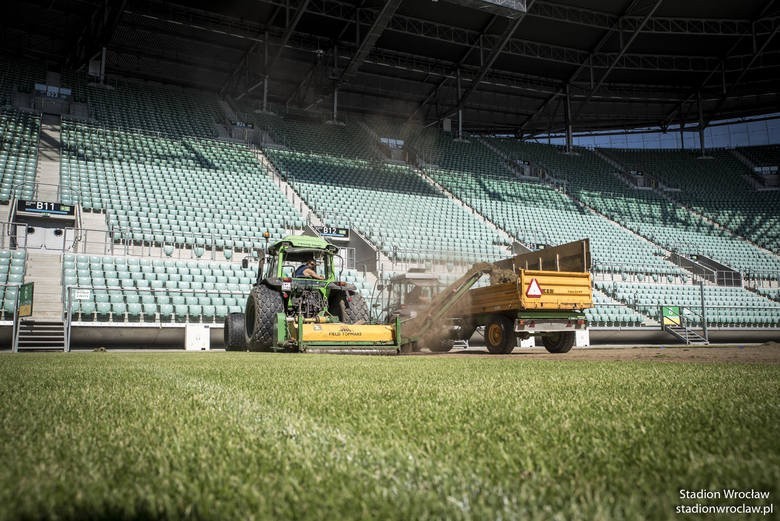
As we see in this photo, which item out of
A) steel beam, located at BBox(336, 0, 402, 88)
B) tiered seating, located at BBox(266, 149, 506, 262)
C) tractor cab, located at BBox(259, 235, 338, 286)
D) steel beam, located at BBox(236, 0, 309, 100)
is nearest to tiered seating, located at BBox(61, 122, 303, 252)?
tiered seating, located at BBox(266, 149, 506, 262)

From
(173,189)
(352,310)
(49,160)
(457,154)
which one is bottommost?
(352,310)

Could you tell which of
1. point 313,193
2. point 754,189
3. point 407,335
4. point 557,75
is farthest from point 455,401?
point 754,189

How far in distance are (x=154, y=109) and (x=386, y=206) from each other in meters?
14.4

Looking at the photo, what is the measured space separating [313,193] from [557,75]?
63.3 ft

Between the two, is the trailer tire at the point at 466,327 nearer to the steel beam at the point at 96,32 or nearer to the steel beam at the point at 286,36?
the steel beam at the point at 286,36

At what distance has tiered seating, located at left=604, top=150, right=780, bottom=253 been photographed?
101 ft

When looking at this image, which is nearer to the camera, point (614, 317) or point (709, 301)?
point (614, 317)

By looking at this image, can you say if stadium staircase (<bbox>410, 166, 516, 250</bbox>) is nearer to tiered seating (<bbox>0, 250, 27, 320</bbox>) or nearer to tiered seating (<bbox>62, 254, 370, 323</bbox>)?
tiered seating (<bbox>62, 254, 370, 323</bbox>)

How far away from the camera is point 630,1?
26.6m

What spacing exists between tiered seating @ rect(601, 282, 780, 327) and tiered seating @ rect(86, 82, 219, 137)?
21.8m

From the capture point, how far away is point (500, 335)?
11.0 m

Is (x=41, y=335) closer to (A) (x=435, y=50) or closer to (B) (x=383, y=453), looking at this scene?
(B) (x=383, y=453)

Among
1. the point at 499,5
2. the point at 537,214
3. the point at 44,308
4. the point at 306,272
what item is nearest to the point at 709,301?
the point at 537,214

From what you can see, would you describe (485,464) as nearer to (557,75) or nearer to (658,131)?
(557,75)
